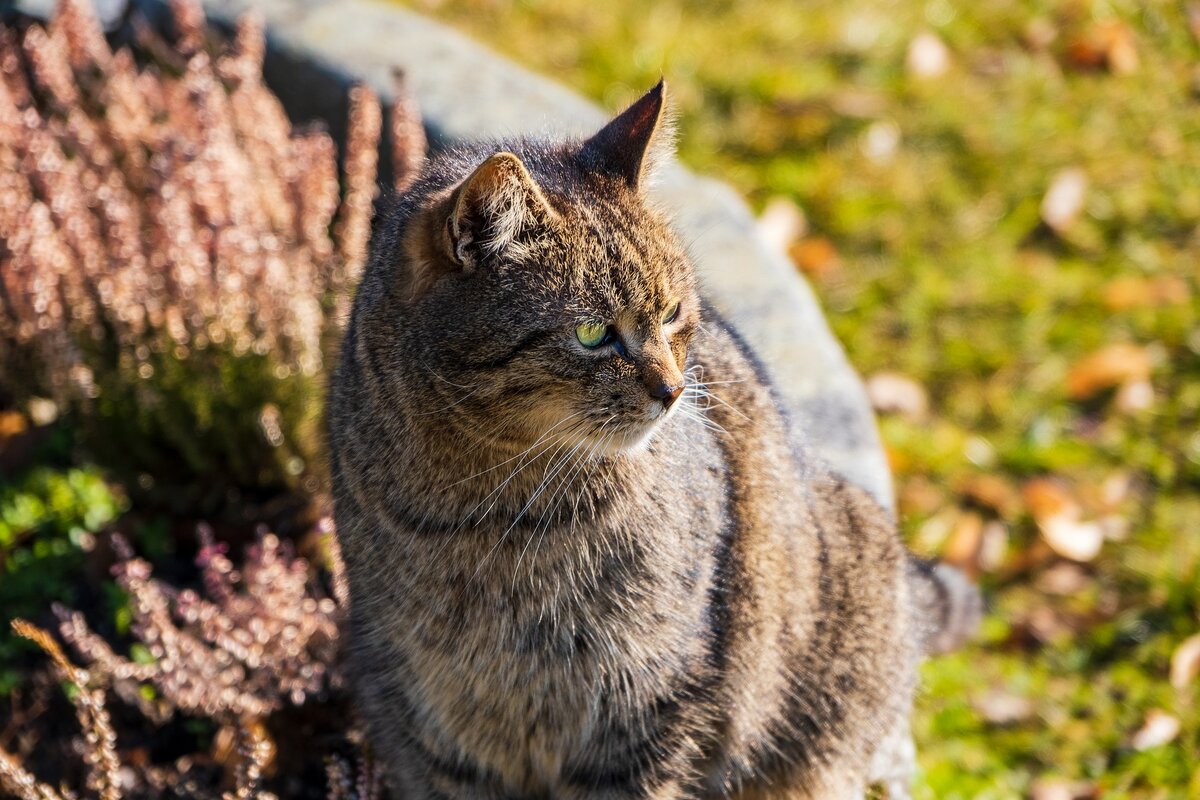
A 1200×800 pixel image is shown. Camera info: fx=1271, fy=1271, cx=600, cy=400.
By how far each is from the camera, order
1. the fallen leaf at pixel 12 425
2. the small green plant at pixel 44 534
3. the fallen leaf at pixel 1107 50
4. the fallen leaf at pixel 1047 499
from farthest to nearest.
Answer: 1. the fallen leaf at pixel 1107 50
2. the fallen leaf at pixel 1047 499
3. the fallen leaf at pixel 12 425
4. the small green plant at pixel 44 534

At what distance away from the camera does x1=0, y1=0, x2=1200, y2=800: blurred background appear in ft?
10.3

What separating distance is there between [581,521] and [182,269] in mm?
1320

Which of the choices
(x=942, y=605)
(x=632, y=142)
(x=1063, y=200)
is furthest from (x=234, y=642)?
(x=1063, y=200)

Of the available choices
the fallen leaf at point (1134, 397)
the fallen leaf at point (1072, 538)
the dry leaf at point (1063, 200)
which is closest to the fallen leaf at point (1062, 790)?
the fallen leaf at point (1072, 538)

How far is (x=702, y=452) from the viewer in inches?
93.1

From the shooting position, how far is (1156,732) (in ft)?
10.7

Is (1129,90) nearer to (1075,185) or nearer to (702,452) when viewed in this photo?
(1075,185)

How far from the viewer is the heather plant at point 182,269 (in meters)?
3.08

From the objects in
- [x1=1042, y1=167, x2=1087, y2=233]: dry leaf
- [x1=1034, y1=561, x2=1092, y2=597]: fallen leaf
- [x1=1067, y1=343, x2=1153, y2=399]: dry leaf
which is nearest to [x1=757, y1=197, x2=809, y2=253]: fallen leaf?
[x1=1042, y1=167, x2=1087, y2=233]: dry leaf

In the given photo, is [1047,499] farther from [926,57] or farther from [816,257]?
[926,57]

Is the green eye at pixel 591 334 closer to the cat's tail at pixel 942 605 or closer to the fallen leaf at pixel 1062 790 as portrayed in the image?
the cat's tail at pixel 942 605

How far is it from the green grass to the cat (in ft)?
2.84

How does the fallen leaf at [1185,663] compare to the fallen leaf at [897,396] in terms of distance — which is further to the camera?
the fallen leaf at [897,396]

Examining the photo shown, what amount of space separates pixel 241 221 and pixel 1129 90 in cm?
375
